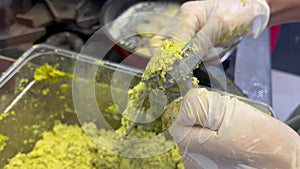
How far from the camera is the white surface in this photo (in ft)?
6.16

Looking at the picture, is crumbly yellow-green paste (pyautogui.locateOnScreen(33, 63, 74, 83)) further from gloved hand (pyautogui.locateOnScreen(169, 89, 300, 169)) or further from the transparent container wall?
gloved hand (pyautogui.locateOnScreen(169, 89, 300, 169))

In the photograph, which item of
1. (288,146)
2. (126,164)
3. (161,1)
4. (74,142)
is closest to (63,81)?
(74,142)

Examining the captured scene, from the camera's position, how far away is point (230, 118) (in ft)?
2.44

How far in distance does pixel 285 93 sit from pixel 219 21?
1.08 m

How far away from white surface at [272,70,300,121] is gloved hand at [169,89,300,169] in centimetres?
112

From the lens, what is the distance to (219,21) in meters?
1.03

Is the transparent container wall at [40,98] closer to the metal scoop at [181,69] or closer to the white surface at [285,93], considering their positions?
the metal scoop at [181,69]

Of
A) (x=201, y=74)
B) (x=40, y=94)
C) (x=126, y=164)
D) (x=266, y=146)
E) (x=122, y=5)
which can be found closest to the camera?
(x=266, y=146)

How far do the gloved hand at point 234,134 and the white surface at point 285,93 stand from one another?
112cm

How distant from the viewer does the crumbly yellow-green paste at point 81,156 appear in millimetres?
1019

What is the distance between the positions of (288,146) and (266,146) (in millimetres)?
40

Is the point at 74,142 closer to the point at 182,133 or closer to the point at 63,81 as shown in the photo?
the point at 63,81

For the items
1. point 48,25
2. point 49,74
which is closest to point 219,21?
point 49,74

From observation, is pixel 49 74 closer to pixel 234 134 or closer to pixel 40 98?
pixel 40 98
